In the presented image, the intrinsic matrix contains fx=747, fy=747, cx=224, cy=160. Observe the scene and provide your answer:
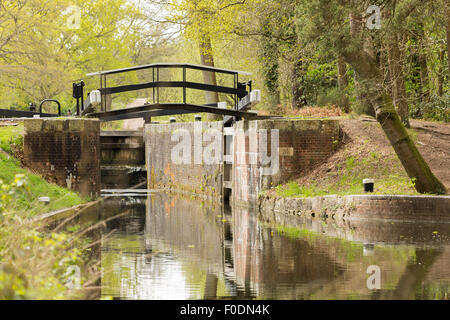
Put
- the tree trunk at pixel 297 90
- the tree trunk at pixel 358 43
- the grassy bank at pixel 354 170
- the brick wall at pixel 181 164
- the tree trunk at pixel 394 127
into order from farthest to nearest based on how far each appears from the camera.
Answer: the tree trunk at pixel 297 90, the brick wall at pixel 181 164, the grassy bank at pixel 354 170, the tree trunk at pixel 394 127, the tree trunk at pixel 358 43

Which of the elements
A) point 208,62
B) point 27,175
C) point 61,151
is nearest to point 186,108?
point 61,151

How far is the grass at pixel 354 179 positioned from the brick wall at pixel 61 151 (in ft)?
16.6

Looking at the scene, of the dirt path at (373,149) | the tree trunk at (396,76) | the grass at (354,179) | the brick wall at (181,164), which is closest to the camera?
the grass at (354,179)

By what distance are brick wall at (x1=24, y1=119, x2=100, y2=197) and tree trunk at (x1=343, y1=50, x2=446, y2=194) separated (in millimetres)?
7406

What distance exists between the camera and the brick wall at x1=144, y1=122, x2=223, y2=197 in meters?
23.3

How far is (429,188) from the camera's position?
50.6 feet

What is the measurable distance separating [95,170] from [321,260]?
32.5 ft

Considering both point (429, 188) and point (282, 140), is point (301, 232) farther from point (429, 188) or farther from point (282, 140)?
point (282, 140)

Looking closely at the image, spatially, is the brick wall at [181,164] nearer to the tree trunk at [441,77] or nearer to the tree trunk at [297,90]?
the tree trunk at [297,90]

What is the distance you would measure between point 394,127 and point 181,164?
11615mm

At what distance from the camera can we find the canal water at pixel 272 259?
912 centimetres

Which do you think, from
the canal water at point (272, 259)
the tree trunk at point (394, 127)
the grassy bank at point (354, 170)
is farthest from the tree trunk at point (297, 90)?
the tree trunk at point (394, 127)

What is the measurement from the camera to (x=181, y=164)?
85.6 feet

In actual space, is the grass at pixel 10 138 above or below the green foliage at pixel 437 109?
below
